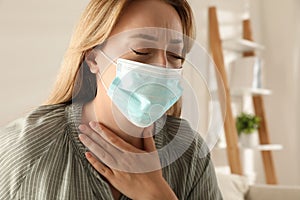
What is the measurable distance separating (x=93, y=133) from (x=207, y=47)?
2.13 meters

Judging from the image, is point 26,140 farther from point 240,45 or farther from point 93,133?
point 240,45

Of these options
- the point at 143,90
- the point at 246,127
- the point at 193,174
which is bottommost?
the point at 246,127

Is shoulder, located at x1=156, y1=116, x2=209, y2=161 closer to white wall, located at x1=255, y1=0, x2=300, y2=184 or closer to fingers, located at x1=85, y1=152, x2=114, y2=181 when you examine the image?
fingers, located at x1=85, y1=152, x2=114, y2=181

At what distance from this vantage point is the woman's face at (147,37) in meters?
0.79

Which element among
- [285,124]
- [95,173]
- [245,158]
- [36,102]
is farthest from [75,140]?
[285,124]

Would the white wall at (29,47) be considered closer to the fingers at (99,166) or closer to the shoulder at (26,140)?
the shoulder at (26,140)

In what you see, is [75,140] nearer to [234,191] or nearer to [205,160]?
[205,160]

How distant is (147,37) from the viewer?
31.0 inches

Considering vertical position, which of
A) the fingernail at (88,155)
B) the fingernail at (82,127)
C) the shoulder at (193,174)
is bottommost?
the shoulder at (193,174)

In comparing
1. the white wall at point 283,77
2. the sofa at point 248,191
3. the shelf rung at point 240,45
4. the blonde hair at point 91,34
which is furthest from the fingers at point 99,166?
the white wall at point 283,77

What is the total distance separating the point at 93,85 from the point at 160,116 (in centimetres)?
14

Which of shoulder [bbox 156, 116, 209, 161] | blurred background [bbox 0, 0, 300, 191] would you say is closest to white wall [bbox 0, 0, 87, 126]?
blurred background [bbox 0, 0, 300, 191]

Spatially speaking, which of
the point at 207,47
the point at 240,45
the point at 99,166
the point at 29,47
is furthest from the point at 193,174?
the point at 240,45

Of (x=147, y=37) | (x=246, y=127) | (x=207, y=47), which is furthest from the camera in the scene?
(x=246, y=127)
